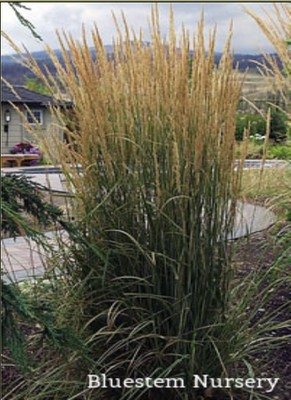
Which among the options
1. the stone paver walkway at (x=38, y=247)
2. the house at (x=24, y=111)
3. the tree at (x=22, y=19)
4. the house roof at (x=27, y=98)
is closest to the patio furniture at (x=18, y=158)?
the house at (x=24, y=111)

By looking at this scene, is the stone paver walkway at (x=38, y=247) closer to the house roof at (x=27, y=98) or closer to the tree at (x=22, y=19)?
the house roof at (x=27, y=98)

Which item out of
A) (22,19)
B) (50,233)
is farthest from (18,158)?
(22,19)

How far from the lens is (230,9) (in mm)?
2355

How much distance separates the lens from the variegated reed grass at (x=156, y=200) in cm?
195

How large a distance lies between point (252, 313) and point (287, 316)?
0.57m

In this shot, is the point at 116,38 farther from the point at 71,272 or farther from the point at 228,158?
the point at 71,272

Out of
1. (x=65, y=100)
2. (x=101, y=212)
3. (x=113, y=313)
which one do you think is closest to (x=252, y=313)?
(x=113, y=313)

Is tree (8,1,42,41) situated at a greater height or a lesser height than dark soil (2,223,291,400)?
greater

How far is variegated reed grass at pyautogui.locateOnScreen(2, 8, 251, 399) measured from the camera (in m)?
1.95

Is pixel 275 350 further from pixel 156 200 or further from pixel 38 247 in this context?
pixel 38 247

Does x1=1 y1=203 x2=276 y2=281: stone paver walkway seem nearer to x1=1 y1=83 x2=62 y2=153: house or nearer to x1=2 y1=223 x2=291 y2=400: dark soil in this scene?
x1=2 y1=223 x2=291 y2=400: dark soil

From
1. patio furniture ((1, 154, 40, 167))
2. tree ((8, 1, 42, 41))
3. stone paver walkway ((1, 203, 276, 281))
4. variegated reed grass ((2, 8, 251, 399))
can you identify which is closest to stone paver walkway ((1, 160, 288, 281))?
stone paver walkway ((1, 203, 276, 281))

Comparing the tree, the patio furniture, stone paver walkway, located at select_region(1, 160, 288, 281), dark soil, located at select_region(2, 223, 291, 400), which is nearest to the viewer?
the tree

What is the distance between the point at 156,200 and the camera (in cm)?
196
